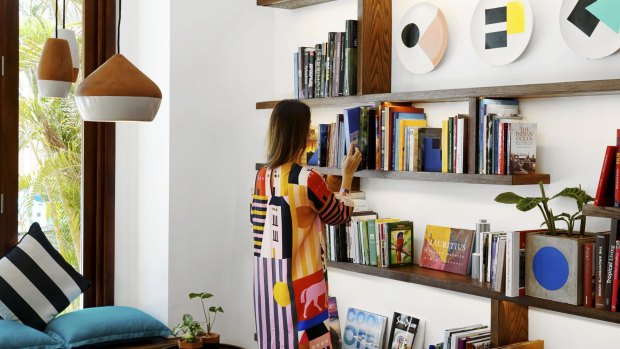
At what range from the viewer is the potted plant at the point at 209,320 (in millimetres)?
4062

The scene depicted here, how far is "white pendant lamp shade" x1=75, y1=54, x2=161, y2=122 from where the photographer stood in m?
2.29

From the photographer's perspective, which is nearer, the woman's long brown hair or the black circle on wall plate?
the woman's long brown hair

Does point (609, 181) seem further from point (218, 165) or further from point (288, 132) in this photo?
point (218, 165)

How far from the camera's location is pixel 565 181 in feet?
10.2

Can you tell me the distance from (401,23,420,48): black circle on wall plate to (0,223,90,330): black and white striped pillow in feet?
7.00

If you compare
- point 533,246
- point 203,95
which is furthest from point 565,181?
point 203,95

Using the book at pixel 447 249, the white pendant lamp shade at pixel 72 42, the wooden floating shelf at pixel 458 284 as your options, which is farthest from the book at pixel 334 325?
the white pendant lamp shade at pixel 72 42

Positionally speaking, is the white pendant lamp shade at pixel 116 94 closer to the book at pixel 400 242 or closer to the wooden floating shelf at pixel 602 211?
the wooden floating shelf at pixel 602 211

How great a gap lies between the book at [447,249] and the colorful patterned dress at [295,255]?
0.61 meters

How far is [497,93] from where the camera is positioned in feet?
10.3

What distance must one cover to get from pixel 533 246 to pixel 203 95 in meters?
2.16

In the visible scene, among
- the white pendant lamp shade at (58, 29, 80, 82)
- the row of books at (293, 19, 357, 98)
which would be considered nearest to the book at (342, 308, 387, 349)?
the row of books at (293, 19, 357, 98)

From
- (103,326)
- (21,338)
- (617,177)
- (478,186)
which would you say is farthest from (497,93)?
(21,338)

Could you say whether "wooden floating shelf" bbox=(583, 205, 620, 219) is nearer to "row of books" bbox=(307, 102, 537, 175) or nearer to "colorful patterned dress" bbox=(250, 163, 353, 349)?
"row of books" bbox=(307, 102, 537, 175)
